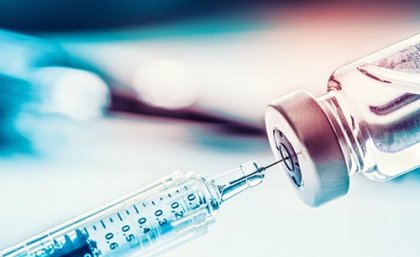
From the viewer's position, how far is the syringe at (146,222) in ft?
2.61

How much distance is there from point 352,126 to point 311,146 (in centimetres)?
9

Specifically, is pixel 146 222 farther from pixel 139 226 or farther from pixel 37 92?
pixel 37 92

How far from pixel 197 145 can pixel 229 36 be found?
214 millimetres

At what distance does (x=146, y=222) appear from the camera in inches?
31.4

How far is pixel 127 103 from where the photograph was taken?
1.07 metres

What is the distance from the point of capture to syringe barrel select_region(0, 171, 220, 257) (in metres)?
0.79

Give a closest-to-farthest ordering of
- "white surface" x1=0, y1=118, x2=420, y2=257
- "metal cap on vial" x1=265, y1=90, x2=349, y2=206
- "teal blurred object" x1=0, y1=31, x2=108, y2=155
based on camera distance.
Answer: "metal cap on vial" x1=265, y1=90, x2=349, y2=206 < "white surface" x1=0, y1=118, x2=420, y2=257 < "teal blurred object" x1=0, y1=31, x2=108, y2=155

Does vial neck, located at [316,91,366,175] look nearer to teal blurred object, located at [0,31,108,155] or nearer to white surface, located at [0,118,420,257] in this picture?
white surface, located at [0,118,420,257]

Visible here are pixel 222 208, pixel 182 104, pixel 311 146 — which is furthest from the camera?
pixel 182 104

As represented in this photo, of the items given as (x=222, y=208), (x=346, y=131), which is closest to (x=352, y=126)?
(x=346, y=131)

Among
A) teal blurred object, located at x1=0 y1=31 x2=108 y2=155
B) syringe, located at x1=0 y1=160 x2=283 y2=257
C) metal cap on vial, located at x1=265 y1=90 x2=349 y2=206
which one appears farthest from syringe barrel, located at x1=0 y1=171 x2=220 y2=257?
teal blurred object, located at x1=0 y1=31 x2=108 y2=155

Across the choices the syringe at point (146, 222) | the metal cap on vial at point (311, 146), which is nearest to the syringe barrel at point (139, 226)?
the syringe at point (146, 222)

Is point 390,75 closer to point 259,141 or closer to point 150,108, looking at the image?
point 259,141

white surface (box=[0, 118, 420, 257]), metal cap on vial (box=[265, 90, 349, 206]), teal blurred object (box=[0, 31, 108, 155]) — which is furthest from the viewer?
teal blurred object (box=[0, 31, 108, 155])
